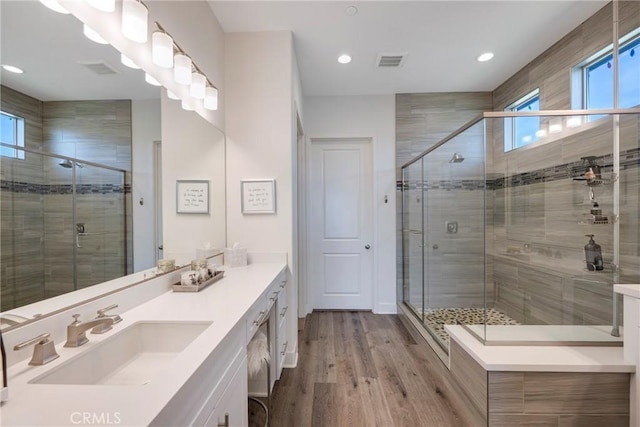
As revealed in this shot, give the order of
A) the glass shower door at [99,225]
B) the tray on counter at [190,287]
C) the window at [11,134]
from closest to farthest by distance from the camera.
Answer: the window at [11,134] < the glass shower door at [99,225] < the tray on counter at [190,287]

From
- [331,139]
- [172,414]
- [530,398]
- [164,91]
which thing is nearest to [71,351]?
[172,414]

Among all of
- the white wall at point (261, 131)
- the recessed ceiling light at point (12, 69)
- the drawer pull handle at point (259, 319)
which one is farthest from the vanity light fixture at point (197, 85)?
the drawer pull handle at point (259, 319)

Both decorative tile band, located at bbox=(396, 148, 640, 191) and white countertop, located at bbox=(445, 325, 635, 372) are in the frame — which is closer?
white countertop, located at bbox=(445, 325, 635, 372)

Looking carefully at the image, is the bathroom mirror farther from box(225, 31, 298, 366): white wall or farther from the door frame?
the door frame

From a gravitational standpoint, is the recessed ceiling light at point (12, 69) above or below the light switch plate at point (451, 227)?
above

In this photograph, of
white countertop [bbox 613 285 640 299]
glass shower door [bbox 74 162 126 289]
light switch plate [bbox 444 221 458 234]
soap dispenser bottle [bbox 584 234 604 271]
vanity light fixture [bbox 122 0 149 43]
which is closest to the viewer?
glass shower door [bbox 74 162 126 289]

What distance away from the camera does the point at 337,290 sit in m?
3.66

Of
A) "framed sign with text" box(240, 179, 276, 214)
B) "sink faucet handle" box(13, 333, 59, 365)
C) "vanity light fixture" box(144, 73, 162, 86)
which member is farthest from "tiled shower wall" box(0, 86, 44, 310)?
"framed sign with text" box(240, 179, 276, 214)

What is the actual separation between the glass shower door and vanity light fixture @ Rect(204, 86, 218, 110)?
43.5 inches

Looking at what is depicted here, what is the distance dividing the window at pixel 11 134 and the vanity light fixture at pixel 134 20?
0.72 metres

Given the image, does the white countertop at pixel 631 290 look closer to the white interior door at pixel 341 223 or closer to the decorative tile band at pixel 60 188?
the white interior door at pixel 341 223

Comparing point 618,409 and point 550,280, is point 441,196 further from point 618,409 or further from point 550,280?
point 618,409

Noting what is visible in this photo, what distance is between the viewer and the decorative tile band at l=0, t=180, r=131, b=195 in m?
0.82

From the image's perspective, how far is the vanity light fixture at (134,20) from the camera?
127cm
